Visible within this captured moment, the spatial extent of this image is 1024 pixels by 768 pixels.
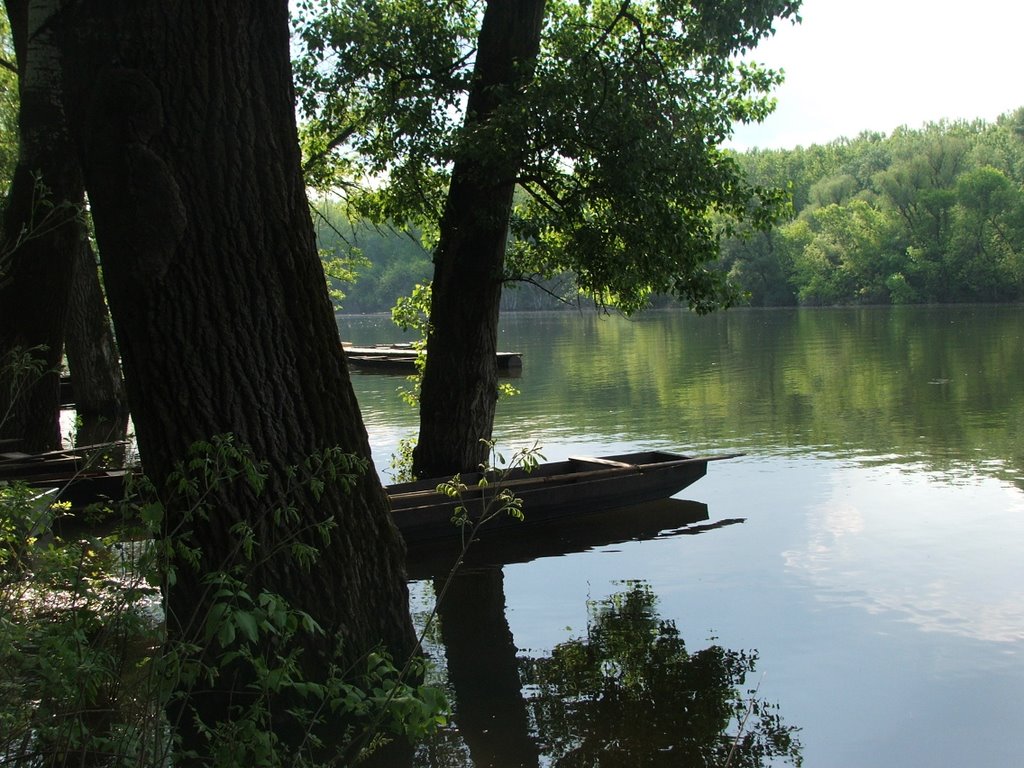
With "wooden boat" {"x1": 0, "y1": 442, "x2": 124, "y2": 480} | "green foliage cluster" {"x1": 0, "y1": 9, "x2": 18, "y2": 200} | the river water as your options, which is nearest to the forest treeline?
"green foliage cluster" {"x1": 0, "y1": 9, "x2": 18, "y2": 200}

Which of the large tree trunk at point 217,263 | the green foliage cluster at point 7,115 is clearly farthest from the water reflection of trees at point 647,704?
the green foliage cluster at point 7,115

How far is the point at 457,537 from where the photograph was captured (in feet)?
34.0

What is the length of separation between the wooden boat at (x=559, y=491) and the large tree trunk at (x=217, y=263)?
490cm

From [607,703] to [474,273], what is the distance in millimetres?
5934

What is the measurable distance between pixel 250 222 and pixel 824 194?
287ft

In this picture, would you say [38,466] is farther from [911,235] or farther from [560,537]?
[911,235]

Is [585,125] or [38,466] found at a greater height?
[585,125]

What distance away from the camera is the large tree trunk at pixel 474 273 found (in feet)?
35.2

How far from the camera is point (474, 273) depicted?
1116 cm

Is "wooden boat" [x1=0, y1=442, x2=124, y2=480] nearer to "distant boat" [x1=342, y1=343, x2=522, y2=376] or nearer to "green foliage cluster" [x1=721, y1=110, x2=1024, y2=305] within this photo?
"distant boat" [x1=342, y1=343, x2=522, y2=376]

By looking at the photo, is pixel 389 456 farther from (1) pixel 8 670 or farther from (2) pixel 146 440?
(1) pixel 8 670

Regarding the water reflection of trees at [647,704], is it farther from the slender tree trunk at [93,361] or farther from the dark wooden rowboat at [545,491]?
the slender tree trunk at [93,361]

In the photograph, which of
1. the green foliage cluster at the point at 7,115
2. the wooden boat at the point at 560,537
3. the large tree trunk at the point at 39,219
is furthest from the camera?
the green foliage cluster at the point at 7,115

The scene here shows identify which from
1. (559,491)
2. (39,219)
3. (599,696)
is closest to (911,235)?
(559,491)
